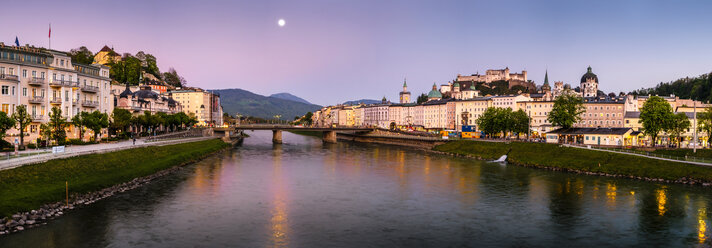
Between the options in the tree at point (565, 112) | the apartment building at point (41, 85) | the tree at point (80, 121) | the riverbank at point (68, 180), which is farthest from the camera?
the tree at point (565, 112)

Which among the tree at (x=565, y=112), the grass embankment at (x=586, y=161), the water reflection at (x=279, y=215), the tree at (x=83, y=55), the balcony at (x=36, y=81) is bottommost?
the water reflection at (x=279, y=215)

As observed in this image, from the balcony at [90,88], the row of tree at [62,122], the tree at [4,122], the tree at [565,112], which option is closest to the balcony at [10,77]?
the row of tree at [62,122]

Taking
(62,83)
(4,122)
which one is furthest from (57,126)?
(4,122)

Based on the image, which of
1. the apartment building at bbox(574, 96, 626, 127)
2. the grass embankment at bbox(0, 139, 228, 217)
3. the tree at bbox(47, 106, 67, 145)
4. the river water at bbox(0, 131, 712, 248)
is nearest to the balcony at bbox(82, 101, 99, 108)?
the tree at bbox(47, 106, 67, 145)

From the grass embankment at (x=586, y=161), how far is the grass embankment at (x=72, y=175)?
193ft

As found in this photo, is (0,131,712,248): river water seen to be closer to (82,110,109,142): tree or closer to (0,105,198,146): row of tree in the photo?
(0,105,198,146): row of tree

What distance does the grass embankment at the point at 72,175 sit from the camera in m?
35.1

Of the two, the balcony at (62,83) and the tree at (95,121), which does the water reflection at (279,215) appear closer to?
the tree at (95,121)

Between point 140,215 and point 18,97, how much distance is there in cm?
4227

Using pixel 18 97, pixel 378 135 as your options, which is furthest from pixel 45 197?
pixel 378 135

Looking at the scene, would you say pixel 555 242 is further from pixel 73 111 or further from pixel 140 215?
pixel 73 111

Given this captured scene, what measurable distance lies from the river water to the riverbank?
206 cm

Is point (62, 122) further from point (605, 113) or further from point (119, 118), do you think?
point (605, 113)

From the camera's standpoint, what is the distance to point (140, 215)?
36.9 metres
